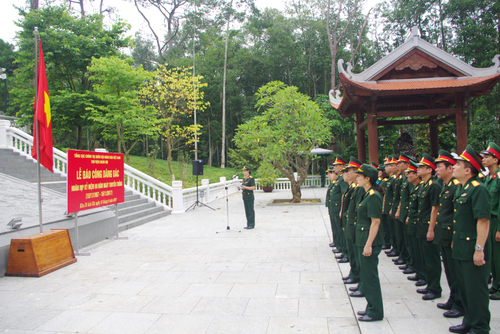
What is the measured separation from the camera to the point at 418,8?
26922 millimetres

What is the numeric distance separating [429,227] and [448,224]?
584 millimetres

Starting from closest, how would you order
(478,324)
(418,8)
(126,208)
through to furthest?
(478,324) < (126,208) < (418,8)

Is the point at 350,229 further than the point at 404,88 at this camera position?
No

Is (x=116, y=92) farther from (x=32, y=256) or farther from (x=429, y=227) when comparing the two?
(x=429, y=227)

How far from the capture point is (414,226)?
445 cm

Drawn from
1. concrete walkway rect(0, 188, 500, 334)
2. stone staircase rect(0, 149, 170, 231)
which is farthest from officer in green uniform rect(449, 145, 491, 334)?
stone staircase rect(0, 149, 170, 231)

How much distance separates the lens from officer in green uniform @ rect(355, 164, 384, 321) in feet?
11.3

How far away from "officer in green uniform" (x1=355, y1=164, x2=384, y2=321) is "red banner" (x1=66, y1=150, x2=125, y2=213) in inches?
216

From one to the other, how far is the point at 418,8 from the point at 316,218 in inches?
947

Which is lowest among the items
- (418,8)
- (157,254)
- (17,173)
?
(157,254)

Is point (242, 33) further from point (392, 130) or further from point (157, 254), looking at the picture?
point (157, 254)

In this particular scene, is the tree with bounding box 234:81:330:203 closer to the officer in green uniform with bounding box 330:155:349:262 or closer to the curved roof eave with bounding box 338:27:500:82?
the curved roof eave with bounding box 338:27:500:82

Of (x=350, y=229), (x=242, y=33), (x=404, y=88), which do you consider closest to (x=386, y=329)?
(x=350, y=229)

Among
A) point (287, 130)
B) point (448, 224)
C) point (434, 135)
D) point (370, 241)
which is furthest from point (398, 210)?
point (287, 130)
